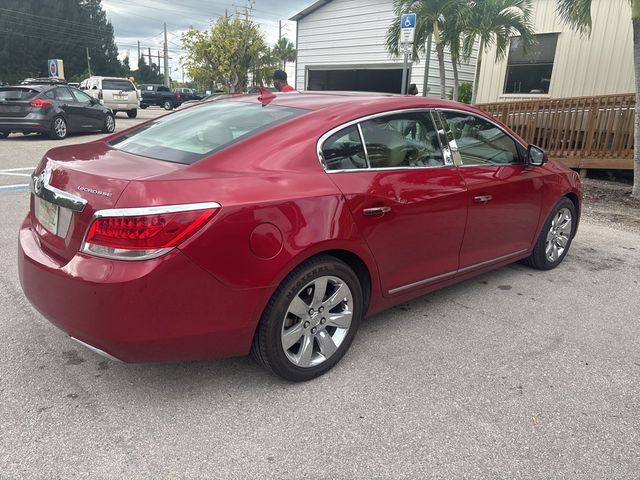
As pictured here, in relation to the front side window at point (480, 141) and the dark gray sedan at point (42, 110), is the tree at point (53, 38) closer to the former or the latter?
the dark gray sedan at point (42, 110)

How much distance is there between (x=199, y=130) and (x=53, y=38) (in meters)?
77.1

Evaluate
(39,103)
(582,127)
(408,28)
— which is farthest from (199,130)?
(39,103)

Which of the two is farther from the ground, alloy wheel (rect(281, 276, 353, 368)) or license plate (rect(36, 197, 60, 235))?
license plate (rect(36, 197, 60, 235))

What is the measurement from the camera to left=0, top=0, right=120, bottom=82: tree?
6412 centimetres

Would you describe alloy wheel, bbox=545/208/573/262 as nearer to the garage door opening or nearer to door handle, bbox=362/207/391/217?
door handle, bbox=362/207/391/217

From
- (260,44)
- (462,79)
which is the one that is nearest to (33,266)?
(462,79)

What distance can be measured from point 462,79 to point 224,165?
1788 cm

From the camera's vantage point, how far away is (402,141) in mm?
3299

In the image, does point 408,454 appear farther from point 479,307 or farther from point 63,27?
point 63,27

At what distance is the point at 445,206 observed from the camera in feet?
11.2

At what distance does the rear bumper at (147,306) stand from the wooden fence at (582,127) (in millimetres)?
9059

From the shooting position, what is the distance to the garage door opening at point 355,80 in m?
24.0

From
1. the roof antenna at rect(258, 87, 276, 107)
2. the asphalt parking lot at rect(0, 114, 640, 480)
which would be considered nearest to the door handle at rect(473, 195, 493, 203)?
the asphalt parking lot at rect(0, 114, 640, 480)

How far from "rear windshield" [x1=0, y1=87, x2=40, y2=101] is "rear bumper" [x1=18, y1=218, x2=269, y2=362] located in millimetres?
12314
